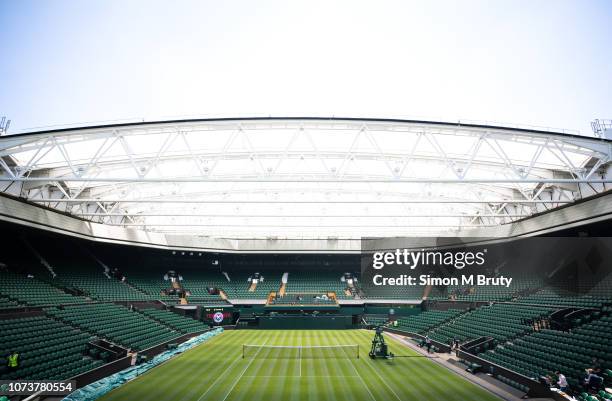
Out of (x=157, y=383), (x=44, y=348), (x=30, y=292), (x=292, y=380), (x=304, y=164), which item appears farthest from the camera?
(x=30, y=292)

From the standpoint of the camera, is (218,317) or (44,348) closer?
(44,348)

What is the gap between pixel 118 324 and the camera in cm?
2734

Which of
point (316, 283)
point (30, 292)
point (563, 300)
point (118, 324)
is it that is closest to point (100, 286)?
point (30, 292)

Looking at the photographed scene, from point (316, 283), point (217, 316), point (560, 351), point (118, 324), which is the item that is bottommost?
point (217, 316)

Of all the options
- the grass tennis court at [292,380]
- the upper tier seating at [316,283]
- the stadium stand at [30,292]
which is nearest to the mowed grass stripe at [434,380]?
the grass tennis court at [292,380]

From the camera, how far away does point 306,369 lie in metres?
20.3

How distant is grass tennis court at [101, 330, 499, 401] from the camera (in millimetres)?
15648

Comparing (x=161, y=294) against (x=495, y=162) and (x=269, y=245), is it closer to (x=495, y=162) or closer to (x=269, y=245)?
(x=269, y=245)

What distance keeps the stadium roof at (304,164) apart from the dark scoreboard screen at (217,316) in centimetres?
1426

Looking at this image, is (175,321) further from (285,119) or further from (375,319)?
(285,119)

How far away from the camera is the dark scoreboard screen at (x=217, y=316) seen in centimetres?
4091

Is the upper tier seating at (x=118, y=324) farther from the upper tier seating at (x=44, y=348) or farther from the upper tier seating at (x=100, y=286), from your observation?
the upper tier seating at (x=100, y=286)

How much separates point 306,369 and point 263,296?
26.3 m

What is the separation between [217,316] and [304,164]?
24999mm
